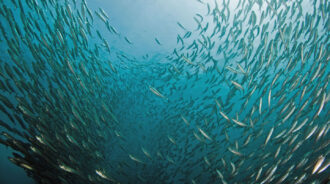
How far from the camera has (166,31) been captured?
15.6 meters

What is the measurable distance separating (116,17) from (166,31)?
164 inches

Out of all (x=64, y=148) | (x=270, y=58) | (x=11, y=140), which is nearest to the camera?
(x=11, y=140)

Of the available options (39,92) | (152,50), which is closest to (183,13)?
(152,50)

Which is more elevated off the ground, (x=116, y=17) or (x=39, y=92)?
(x=116, y=17)

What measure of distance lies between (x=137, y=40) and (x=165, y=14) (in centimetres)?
376

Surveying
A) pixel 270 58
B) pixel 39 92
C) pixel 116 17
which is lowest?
pixel 270 58

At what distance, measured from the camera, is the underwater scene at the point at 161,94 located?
15.6ft

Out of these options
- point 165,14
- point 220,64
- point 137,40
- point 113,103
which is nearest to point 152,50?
point 137,40

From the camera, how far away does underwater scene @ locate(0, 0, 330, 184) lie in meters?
4.75

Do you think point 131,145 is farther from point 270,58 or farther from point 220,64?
point 220,64

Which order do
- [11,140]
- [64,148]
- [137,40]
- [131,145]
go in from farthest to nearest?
[137,40]
[131,145]
[64,148]
[11,140]

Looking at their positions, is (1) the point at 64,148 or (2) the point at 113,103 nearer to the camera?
(1) the point at 64,148

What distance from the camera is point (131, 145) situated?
453 inches

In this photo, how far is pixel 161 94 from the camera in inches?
203
